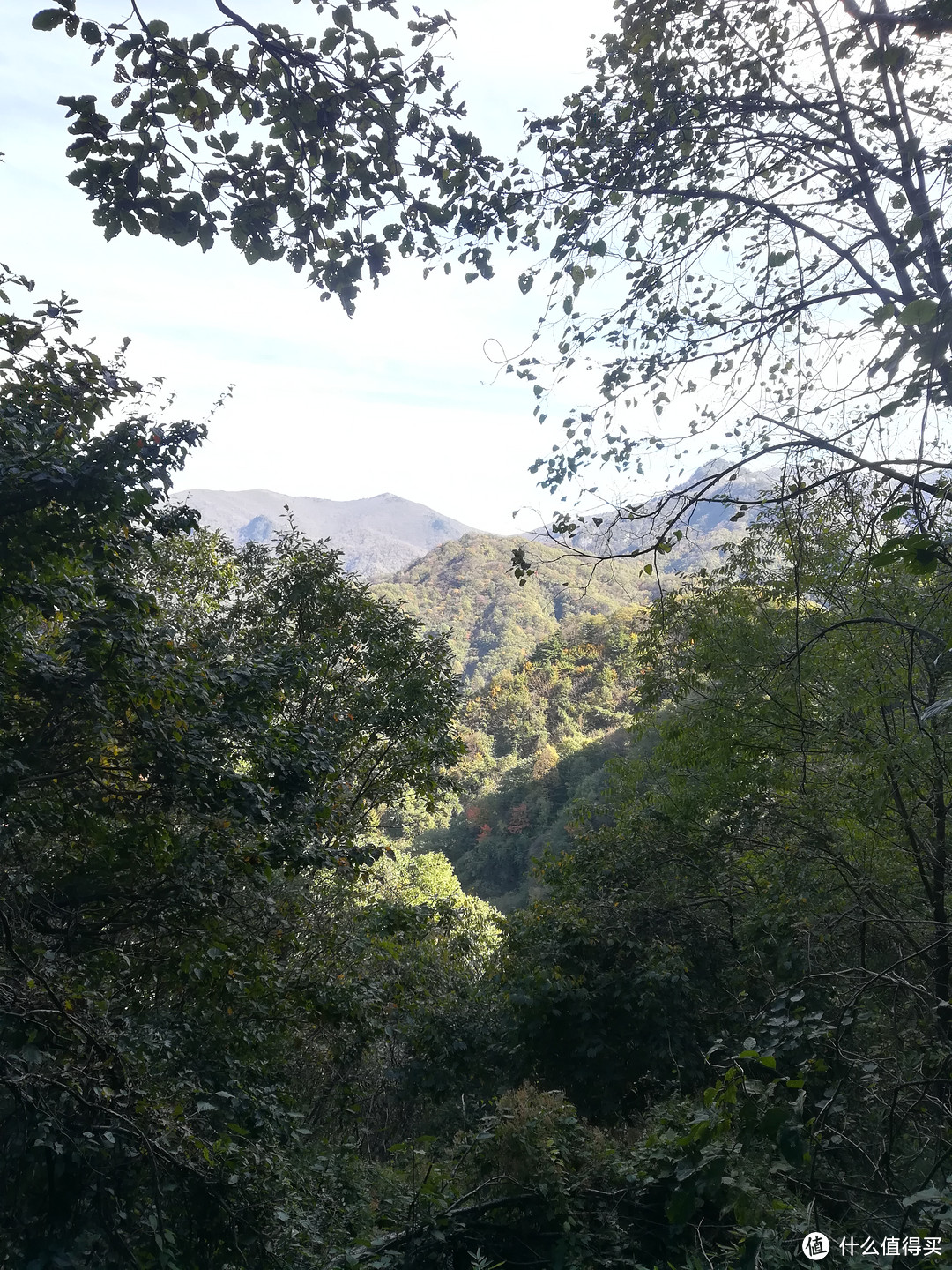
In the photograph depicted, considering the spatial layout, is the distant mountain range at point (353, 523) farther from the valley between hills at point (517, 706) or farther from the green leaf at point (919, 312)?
the green leaf at point (919, 312)

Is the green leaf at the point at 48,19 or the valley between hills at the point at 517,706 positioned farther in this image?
the valley between hills at the point at 517,706

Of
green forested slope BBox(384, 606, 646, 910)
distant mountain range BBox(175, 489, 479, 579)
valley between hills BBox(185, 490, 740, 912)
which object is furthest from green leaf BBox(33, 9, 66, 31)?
distant mountain range BBox(175, 489, 479, 579)

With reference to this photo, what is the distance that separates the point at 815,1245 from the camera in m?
2.14

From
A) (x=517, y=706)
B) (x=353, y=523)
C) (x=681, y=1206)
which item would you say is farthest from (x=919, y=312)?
(x=353, y=523)

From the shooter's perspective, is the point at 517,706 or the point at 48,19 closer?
the point at 48,19

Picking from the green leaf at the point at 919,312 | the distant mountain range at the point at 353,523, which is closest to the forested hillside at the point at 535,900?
the green leaf at the point at 919,312

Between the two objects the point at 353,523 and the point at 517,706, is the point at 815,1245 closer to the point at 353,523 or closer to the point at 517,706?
the point at 517,706

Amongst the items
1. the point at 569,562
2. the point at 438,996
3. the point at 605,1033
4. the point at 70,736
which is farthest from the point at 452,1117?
the point at 569,562

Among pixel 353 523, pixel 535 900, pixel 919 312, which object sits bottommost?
pixel 535 900

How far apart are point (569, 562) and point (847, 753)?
4.11 meters

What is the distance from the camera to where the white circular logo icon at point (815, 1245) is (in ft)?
6.89

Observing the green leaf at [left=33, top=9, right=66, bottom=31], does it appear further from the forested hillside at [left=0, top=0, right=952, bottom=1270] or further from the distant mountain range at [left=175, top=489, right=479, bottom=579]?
the distant mountain range at [left=175, top=489, right=479, bottom=579]

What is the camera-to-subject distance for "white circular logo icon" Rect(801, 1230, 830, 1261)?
82.7 inches

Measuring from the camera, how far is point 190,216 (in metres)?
2.31
